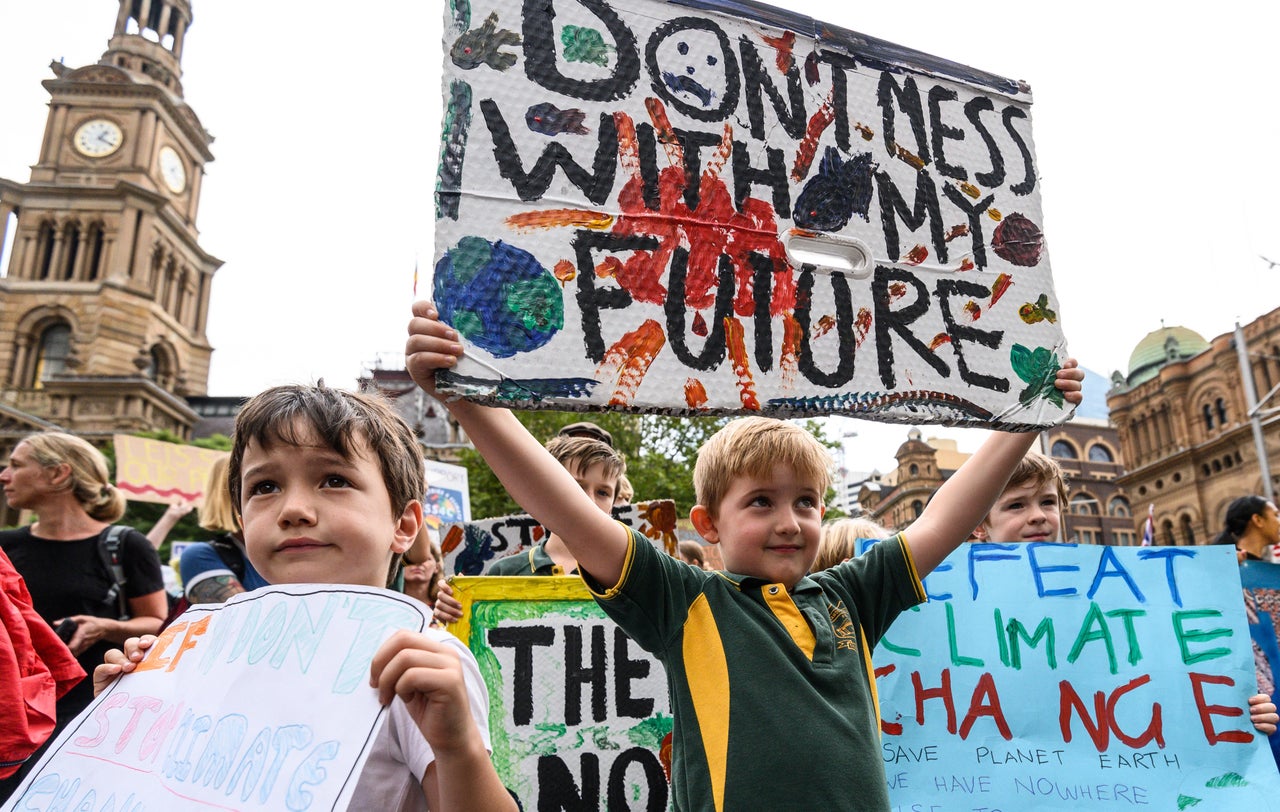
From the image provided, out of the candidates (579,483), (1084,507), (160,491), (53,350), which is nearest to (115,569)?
(579,483)

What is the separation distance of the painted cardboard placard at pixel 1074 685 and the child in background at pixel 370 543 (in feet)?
5.98

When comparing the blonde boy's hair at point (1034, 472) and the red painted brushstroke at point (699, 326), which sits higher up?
the red painted brushstroke at point (699, 326)

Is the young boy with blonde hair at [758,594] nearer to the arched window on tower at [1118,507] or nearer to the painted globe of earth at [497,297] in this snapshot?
the painted globe of earth at [497,297]

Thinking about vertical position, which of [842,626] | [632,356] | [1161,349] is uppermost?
[1161,349]

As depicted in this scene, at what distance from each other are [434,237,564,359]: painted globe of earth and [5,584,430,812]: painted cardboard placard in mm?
562

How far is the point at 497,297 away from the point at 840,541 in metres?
1.96

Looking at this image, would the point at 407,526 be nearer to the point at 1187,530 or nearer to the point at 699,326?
the point at 699,326

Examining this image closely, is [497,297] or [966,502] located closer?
[497,297]

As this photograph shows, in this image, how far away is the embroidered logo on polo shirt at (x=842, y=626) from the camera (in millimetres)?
2037

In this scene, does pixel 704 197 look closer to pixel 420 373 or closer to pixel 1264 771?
pixel 420 373

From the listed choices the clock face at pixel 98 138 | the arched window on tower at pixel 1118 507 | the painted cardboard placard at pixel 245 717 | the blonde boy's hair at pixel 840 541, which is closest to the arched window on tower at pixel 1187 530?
the arched window on tower at pixel 1118 507

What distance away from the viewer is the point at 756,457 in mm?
2088

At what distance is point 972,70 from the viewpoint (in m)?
2.54

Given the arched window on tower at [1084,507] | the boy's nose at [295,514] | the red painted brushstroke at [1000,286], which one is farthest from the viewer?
the arched window on tower at [1084,507]
